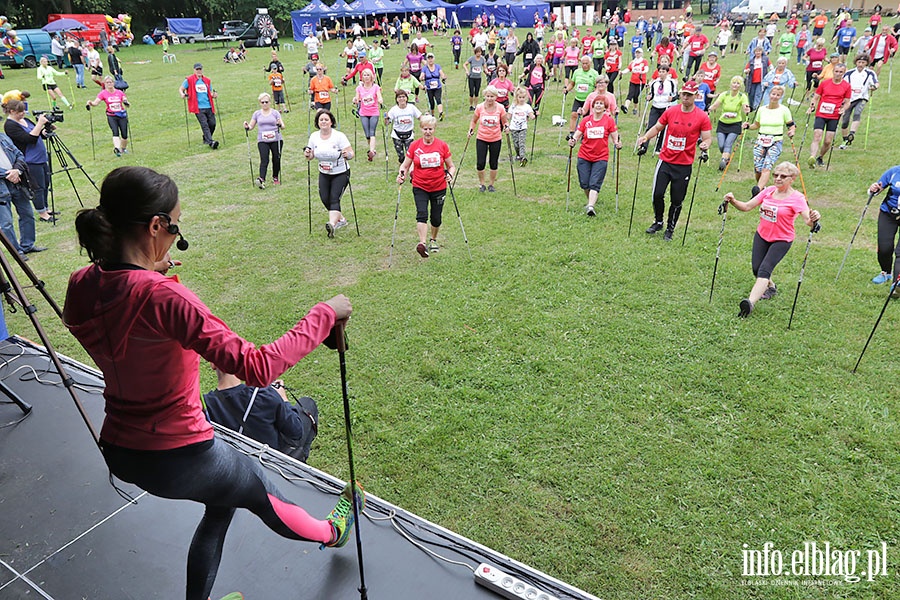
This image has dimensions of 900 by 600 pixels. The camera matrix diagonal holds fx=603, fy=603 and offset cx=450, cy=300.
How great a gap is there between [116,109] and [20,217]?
19.3 ft

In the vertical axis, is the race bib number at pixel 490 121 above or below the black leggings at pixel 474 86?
below

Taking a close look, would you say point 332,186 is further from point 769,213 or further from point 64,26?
point 64,26

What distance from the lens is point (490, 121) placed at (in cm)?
1062

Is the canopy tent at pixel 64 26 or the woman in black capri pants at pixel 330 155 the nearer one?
the woman in black capri pants at pixel 330 155

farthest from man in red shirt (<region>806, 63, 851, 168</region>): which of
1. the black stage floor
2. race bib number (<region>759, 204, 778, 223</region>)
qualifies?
the black stage floor

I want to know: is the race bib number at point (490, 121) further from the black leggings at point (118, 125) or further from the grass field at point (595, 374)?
the black leggings at point (118, 125)

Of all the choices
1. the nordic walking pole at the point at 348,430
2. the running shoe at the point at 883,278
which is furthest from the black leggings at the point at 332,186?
the running shoe at the point at 883,278

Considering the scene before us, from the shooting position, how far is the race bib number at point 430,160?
819 cm

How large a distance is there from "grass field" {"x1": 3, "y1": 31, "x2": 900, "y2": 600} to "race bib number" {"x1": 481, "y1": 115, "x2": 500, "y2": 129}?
1.32 meters

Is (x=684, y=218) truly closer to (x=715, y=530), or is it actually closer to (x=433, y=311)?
(x=433, y=311)

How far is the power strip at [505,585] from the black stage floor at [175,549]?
1 cm

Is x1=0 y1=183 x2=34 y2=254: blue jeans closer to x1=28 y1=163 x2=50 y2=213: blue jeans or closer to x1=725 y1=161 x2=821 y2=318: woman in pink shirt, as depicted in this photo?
x1=28 y1=163 x2=50 y2=213: blue jeans

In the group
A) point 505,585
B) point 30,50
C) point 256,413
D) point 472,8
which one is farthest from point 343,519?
point 472,8

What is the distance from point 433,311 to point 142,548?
13.6ft
